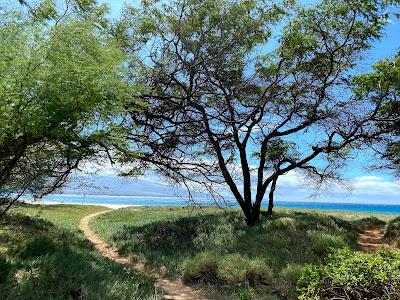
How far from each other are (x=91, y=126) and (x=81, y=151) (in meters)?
0.63

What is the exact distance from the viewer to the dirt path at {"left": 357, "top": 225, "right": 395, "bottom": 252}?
17.5m

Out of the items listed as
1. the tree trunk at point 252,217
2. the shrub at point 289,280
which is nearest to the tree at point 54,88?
the shrub at point 289,280

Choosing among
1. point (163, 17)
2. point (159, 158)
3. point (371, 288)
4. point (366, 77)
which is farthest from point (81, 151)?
point (163, 17)

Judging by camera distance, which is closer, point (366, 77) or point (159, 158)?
point (366, 77)

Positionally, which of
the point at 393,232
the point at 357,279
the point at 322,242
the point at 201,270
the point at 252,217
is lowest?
the point at 201,270

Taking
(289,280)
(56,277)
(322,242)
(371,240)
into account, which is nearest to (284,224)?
(322,242)

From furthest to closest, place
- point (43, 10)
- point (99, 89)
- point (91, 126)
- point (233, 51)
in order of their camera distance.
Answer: point (233, 51) → point (43, 10) → point (91, 126) → point (99, 89)

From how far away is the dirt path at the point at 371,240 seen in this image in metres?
17.5

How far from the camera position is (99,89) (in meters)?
7.99

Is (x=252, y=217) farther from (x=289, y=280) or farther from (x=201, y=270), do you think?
(x=289, y=280)

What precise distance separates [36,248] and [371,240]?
15.6 m

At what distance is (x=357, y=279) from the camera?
829 cm

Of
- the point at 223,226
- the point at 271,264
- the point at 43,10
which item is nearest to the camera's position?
the point at 43,10

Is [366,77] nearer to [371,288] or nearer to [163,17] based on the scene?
[371,288]
